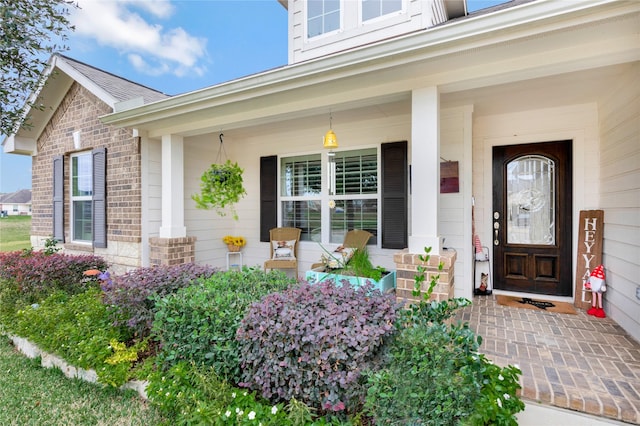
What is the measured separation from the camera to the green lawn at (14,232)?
7.13 m

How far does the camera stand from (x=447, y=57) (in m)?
2.48

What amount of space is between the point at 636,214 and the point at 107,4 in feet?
23.4

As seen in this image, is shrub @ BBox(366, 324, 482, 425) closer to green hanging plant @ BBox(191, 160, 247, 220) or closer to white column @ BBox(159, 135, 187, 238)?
green hanging plant @ BBox(191, 160, 247, 220)

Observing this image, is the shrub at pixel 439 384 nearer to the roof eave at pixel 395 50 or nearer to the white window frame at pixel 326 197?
the roof eave at pixel 395 50

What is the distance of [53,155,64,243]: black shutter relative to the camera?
550 cm

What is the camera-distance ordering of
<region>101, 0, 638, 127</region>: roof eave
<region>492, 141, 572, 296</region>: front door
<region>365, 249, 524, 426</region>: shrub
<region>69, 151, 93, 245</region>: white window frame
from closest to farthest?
<region>365, 249, 524, 426</region>: shrub → <region>101, 0, 638, 127</region>: roof eave → <region>492, 141, 572, 296</region>: front door → <region>69, 151, 93, 245</region>: white window frame

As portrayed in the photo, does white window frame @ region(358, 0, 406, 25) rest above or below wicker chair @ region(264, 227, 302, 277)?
above

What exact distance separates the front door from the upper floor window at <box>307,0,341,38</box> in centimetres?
295

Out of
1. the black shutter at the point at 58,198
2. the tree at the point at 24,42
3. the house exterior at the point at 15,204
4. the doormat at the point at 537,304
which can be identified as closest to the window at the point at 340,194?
the doormat at the point at 537,304

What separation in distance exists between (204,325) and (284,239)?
3.08m

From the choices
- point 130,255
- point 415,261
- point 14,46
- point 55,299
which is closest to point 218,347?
point 415,261

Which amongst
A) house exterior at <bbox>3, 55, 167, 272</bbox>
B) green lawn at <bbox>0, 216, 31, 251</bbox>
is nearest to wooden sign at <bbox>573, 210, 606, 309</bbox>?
house exterior at <bbox>3, 55, 167, 272</bbox>

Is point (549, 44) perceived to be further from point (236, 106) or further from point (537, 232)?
point (236, 106)

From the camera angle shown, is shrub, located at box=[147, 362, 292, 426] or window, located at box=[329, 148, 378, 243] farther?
window, located at box=[329, 148, 378, 243]
